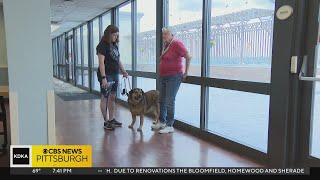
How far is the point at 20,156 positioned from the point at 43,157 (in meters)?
0.17

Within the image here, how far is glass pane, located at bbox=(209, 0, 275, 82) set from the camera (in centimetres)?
296

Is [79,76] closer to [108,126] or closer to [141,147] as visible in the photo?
[108,126]

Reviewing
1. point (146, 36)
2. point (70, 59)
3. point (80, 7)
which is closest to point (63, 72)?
point (70, 59)

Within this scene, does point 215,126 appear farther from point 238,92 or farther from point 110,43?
point 110,43

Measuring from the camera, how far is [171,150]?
3.20m

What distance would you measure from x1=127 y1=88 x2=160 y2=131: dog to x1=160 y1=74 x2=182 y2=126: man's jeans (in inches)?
5.8

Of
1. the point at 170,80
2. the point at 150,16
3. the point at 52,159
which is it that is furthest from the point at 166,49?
the point at 52,159

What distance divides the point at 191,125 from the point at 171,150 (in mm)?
919

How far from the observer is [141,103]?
4.10 metres

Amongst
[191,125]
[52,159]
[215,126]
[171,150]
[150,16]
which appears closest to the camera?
[52,159]

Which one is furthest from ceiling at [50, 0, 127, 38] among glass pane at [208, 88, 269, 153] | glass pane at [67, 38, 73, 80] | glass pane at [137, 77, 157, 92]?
glass pane at [67, 38, 73, 80]

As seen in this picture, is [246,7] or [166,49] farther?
[166,49]

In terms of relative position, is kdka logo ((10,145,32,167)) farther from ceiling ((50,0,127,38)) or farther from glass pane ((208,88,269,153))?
ceiling ((50,0,127,38))

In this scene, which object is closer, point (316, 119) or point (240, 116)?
point (316, 119)
